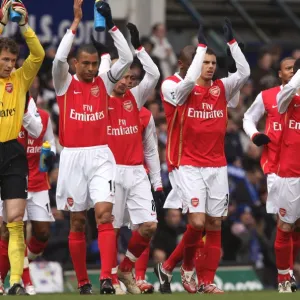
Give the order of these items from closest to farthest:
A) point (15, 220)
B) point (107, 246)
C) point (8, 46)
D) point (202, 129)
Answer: point (15, 220) → point (8, 46) → point (107, 246) → point (202, 129)

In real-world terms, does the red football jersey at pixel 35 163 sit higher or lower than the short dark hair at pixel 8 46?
lower

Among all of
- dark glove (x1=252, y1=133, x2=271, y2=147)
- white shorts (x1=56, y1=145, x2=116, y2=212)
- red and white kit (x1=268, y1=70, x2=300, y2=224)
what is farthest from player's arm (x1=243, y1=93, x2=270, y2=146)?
white shorts (x1=56, y1=145, x2=116, y2=212)

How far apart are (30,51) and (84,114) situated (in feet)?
3.33

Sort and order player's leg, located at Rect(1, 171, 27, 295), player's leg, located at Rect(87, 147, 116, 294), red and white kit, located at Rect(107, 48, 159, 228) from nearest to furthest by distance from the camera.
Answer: player's leg, located at Rect(1, 171, 27, 295) < player's leg, located at Rect(87, 147, 116, 294) < red and white kit, located at Rect(107, 48, 159, 228)

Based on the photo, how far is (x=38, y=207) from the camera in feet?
57.8

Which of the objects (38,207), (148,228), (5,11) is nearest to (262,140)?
(148,228)

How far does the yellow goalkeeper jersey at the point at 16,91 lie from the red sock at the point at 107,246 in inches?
54.0

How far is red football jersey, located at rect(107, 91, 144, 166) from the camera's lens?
17031 mm

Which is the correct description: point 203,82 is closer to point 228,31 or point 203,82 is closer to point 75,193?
point 228,31

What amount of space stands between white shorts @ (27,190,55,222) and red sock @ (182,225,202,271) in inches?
Result: 69.9

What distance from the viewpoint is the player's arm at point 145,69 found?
54.3ft

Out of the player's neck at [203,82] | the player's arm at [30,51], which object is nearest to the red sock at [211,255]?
the player's neck at [203,82]

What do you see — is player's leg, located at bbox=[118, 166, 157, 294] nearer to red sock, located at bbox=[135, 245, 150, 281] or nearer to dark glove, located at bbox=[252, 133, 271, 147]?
red sock, located at bbox=[135, 245, 150, 281]

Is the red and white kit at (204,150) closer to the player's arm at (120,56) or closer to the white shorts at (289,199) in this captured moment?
the white shorts at (289,199)
